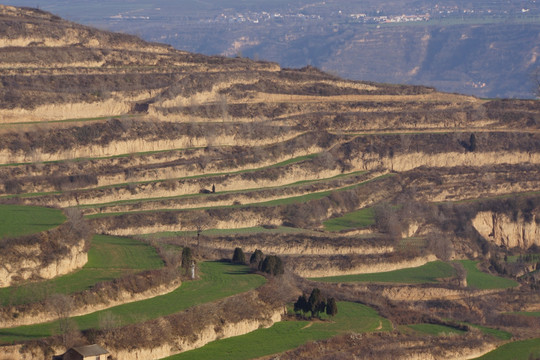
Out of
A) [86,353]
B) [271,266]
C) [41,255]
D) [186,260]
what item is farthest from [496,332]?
[86,353]

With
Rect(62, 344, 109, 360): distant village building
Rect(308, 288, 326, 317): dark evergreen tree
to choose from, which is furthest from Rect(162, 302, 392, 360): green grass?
Rect(62, 344, 109, 360): distant village building

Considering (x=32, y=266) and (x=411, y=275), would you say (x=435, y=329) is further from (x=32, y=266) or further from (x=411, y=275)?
(x=32, y=266)

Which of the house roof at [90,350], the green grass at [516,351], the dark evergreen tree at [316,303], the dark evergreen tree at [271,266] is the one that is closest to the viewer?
the house roof at [90,350]

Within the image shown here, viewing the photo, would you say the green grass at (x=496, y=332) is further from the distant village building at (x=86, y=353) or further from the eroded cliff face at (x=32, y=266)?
the distant village building at (x=86, y=353)

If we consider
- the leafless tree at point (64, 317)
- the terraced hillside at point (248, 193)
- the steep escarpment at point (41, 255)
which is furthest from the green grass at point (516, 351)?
the leafless tree at point (64, 317)

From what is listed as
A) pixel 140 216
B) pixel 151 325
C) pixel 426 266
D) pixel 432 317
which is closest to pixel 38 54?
pixel 140 216

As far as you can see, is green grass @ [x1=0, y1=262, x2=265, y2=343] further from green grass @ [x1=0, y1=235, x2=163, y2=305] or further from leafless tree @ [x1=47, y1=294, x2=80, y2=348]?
green grass @ [x1=0, y1=235, x2=163, y2=305]
